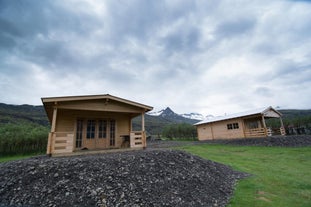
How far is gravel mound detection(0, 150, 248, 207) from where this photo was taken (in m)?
3.29

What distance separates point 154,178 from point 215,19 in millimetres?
11341

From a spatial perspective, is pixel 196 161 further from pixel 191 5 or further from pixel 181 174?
pixel 191 5

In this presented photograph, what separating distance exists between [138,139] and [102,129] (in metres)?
2.81

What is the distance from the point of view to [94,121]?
31.2 ft

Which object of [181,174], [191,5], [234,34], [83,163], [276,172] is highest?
[191,5]

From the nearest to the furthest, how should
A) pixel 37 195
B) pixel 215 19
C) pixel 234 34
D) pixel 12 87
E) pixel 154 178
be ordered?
pixel 37 195, pixel 154 178, pixel 215 19, pixel 234 34, pixel 12 87

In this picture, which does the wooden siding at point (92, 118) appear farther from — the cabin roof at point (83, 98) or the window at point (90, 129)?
the cabin roof at point (83, 98)

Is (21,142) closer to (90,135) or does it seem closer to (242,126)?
(90,135)

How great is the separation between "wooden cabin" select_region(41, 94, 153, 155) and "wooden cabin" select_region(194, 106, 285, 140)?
13723 mm

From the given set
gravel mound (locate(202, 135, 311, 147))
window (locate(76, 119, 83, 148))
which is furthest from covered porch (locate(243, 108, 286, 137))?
window (locate(76, 119, 83, 148))

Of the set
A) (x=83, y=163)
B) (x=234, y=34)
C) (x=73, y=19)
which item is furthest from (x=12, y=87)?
(x=234, y=34)

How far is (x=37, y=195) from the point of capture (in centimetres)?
346

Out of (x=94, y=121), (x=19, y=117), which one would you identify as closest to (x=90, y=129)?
(x=94, y=121)

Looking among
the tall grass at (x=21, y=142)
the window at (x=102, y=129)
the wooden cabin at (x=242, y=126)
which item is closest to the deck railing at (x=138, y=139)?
the window at (x=102, y=129)
